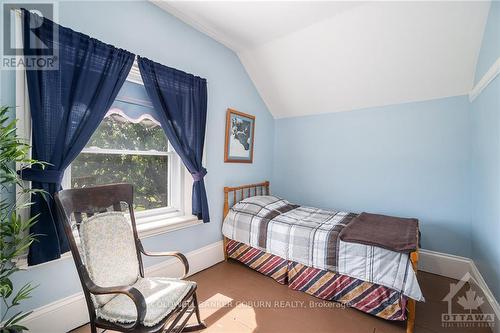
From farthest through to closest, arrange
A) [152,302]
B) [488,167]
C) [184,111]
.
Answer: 1. [184,111]
2. [488,167]
3. [152,302]

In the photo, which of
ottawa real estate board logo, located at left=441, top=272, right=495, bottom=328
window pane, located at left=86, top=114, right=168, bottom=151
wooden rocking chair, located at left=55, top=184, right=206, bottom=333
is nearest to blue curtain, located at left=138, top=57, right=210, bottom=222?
window pane, located at left=86, top=114, right=168, bottom=151

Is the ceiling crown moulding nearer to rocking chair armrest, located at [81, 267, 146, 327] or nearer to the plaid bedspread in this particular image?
the plaid bedspread

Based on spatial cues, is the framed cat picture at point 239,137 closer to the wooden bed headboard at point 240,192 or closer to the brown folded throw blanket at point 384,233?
the wooden bed headboard at point 240,192

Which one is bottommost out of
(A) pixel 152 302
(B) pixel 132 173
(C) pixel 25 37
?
(A) pixel 152 302

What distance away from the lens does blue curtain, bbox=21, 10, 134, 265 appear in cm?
142

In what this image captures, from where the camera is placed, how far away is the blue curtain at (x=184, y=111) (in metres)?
2.07

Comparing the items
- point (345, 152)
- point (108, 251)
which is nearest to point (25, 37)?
point (108, 251)

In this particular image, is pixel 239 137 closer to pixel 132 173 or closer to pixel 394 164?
pixel 132 173

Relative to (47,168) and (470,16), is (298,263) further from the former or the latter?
(470,16)

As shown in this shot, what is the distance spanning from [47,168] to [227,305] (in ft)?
5.70

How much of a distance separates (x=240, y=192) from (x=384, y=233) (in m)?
1.77

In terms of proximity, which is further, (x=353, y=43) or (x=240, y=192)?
(x=240, y=192)

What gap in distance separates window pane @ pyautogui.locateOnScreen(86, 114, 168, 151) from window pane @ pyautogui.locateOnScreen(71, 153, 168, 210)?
100 millimetres

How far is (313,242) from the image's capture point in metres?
2.11
